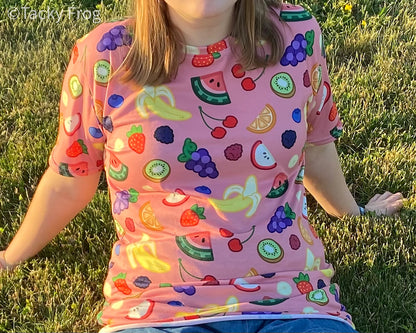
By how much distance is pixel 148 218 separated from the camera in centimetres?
212

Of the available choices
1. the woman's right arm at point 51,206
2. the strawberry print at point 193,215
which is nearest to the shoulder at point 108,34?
the woman's right arm at point 51,206

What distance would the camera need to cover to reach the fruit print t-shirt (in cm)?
200

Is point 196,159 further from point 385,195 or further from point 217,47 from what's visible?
point 385,195

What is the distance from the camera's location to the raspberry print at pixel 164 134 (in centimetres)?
202

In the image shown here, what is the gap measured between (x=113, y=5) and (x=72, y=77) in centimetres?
240

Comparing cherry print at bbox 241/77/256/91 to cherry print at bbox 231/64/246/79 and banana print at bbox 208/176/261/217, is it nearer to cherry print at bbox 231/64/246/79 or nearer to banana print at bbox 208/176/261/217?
cherry print at bbox 231/64/246/79

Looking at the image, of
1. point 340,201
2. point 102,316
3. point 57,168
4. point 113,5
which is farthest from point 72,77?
point 113,5

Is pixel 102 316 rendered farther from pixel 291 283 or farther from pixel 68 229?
pixel 68 229

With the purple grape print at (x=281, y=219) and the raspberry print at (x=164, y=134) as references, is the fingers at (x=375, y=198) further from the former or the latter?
the raspberry print at (x=164, y=134)

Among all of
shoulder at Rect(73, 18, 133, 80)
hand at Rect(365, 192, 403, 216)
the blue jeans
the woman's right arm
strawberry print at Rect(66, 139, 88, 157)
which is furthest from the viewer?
hand at Rect(365, 192, 403, 216)

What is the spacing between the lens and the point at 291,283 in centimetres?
205

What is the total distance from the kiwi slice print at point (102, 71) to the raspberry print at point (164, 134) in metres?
0.22

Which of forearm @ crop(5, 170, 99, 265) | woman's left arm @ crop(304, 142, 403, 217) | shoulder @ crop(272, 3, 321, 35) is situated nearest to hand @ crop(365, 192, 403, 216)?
woman's left arm @ crop(304, 142, 403, 217)

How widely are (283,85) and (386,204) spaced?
3.86 ft
